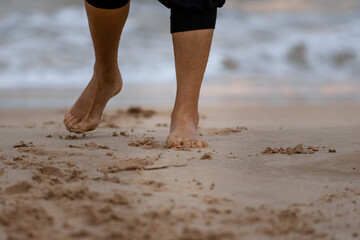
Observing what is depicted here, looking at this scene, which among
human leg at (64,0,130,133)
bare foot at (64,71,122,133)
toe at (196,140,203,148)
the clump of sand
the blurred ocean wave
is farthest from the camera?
the blurred ocean wave

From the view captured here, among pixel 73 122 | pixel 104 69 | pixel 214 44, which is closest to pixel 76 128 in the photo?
pixel 73 122

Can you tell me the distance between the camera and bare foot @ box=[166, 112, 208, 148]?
1.87 metres

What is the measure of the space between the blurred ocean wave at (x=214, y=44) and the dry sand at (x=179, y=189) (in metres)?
4.90

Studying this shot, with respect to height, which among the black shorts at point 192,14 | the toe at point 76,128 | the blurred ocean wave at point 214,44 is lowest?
the toe at point 76,128

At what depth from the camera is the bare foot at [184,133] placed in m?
1.87

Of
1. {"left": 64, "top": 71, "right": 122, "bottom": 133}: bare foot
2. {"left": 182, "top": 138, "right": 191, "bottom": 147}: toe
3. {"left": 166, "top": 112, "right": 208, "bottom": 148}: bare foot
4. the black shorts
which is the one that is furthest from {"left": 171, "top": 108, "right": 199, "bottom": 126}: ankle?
{"left": 64, "top": 71, "right": 122, "bottom": 133}: bare foot

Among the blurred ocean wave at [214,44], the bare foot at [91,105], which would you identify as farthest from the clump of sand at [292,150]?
the blurred ocean wave at [214,44]

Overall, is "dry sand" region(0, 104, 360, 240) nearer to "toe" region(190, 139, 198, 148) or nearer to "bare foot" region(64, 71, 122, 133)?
"toe" region(190, 139, 198, 148)

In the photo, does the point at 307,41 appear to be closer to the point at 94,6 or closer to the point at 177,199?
the point at 94,6

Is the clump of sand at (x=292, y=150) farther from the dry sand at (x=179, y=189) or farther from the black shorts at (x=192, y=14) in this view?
the black shorts at (x=192, y=14)

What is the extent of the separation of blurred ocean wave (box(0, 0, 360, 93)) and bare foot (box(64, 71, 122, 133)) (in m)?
4.23

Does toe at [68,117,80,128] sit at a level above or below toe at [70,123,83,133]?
above

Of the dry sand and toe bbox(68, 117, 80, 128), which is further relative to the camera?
toe bbox(68, 117, 80, 128)

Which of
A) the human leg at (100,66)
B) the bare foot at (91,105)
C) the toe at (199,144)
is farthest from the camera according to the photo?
the bare foot at (91,105)
